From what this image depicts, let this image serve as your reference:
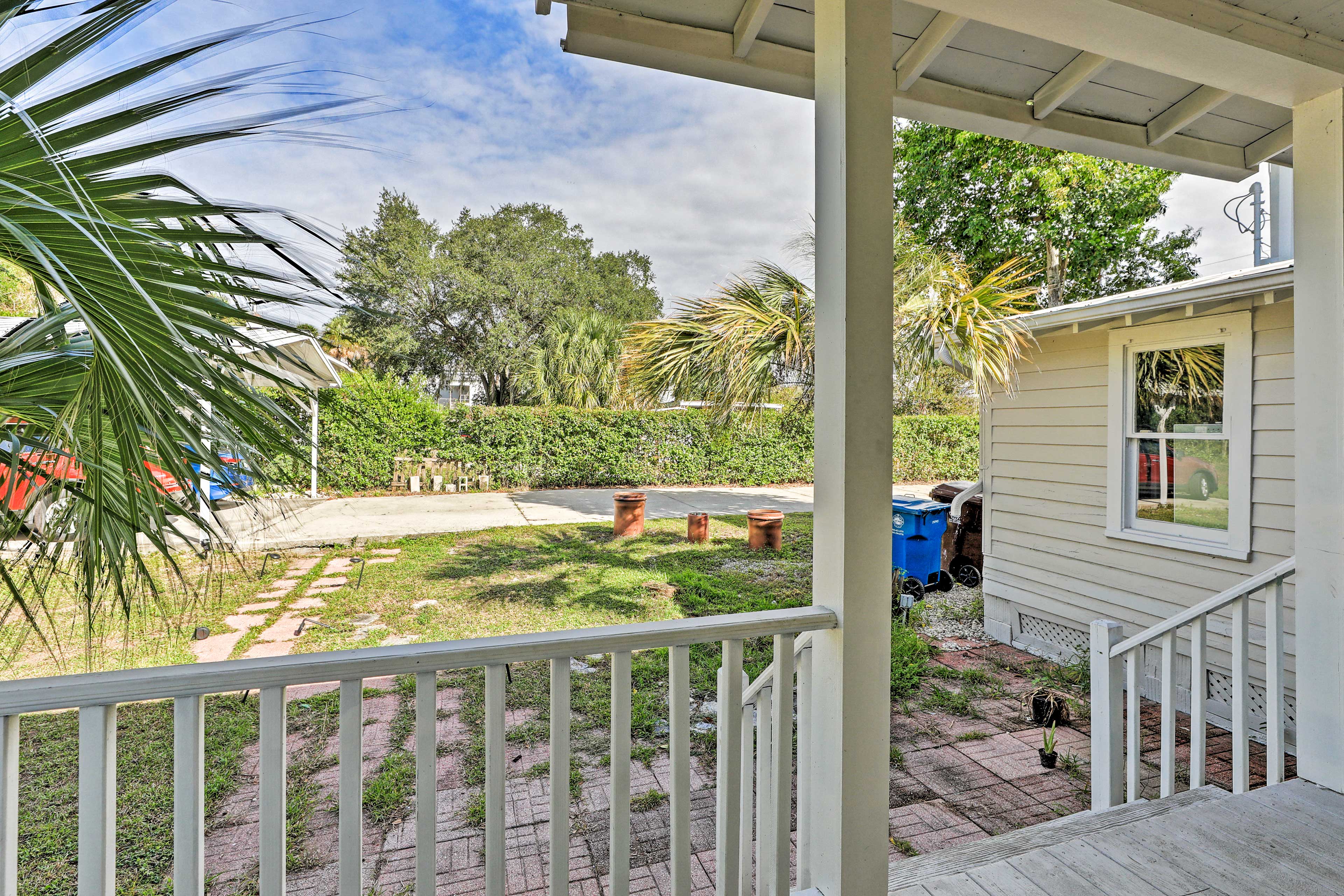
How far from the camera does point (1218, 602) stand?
214cm

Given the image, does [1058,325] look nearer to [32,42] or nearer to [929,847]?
[929,847]

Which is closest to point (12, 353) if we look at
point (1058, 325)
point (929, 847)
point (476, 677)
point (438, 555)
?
point (929, 847)

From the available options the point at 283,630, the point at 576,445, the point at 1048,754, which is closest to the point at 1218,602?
the point at 1048,754

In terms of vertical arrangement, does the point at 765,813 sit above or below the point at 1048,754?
above

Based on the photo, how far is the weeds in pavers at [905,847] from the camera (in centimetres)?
230

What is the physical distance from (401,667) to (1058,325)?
411 cm

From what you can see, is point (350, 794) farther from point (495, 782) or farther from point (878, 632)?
point (878, 632)

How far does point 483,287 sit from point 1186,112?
15.7 meters

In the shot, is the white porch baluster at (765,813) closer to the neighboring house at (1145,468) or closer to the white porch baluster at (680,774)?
the white porch baluster at (680,774)

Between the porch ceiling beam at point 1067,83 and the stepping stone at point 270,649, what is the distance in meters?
4.48

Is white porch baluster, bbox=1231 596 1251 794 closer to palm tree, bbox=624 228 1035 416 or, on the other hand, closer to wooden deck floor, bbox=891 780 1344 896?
wooden deck floor, bbox=891 780 1344 896

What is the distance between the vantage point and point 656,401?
481 centimetres

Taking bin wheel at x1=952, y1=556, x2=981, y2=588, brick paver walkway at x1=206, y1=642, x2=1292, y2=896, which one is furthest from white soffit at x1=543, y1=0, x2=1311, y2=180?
bin wheel at x1=952, y1=556, x2=981, y2=588

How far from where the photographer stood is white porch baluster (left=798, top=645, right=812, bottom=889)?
56.4 inches
